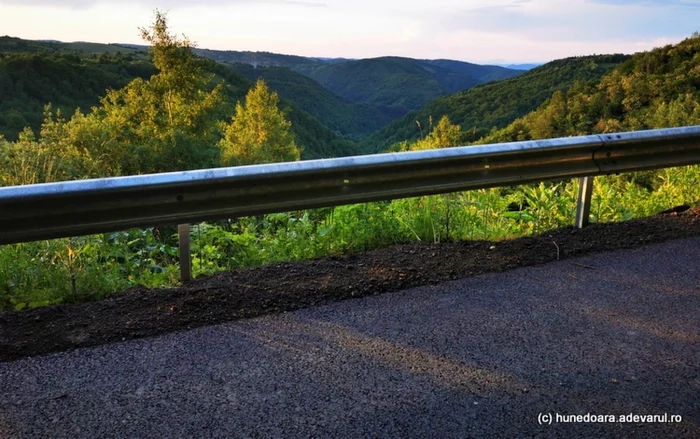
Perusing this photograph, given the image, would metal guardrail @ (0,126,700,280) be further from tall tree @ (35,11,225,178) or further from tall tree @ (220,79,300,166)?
tall tree @ (220,79,300,166)

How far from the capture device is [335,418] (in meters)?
2.41

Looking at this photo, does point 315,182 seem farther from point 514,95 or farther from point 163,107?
point 514,95

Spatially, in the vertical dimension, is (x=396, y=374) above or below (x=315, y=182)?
below

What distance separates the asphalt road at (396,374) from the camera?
2.37 m

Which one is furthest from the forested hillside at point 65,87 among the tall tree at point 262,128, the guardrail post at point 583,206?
the guardrail post at point 583,206

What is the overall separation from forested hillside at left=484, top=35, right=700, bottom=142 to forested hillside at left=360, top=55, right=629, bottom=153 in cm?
2565

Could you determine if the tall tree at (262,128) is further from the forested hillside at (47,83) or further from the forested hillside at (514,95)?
the forested hillside at (514,95)

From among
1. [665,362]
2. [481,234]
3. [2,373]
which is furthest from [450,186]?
[2,373]

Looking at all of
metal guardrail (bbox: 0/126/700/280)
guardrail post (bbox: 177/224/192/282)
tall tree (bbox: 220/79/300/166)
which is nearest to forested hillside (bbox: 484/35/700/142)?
tall tree (bbox: 220/79/300/166)

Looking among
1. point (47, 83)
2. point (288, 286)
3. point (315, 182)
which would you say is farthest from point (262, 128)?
point (288, 286)

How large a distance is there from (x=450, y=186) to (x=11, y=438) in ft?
11.0

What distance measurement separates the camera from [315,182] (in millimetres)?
4215

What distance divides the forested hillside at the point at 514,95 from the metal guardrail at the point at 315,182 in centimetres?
10037

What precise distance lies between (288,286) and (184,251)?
0.73 meters
